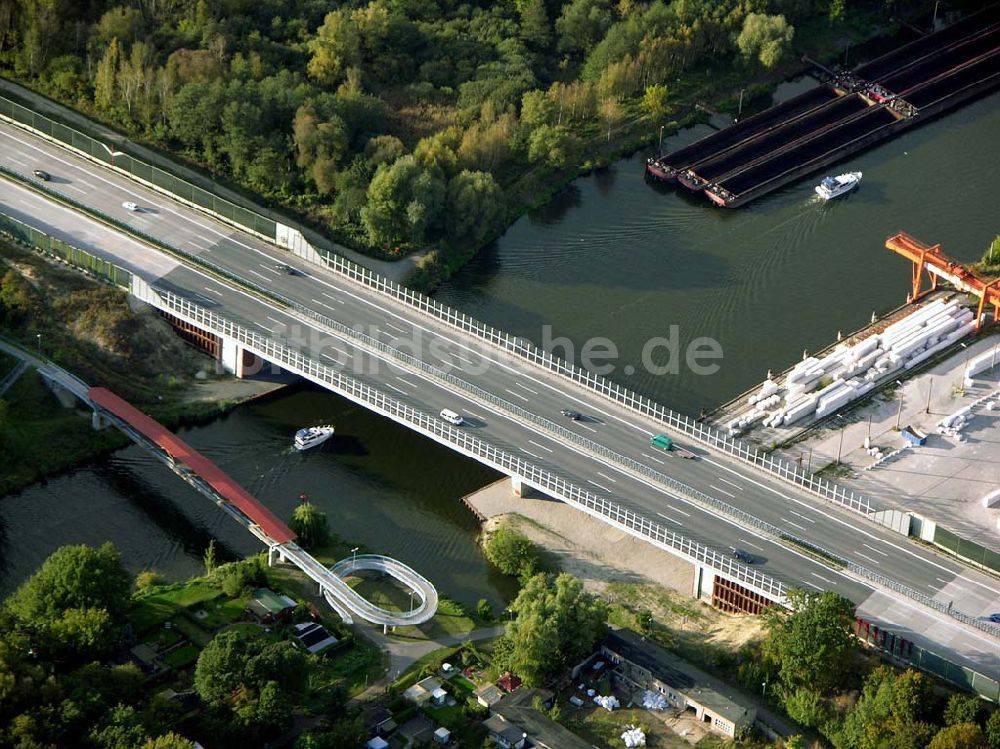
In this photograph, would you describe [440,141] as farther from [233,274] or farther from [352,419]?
[352,419]

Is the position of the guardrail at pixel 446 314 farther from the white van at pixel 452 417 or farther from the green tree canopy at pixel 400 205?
the white van at pixel 452 417

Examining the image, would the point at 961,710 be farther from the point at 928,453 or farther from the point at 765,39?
the point at 765,39

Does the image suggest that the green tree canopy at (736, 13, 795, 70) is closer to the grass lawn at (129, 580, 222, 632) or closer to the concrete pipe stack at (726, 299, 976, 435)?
the concrete pipe stack at (726, 299, 976, 435)

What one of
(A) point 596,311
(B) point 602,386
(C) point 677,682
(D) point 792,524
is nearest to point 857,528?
(D) point 792,524

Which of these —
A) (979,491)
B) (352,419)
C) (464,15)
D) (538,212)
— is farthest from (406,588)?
(464,15)

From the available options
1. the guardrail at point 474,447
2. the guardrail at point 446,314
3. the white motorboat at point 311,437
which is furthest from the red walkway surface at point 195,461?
the guardrail at point 446,314
